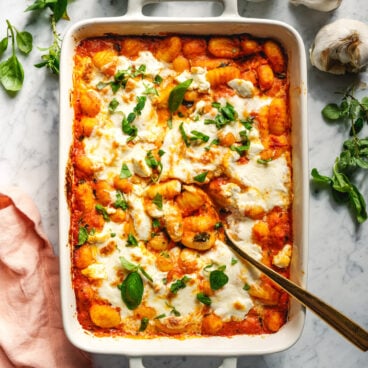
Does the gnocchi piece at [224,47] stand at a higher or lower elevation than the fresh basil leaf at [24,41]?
Result: lower

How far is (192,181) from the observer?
2.53 metres

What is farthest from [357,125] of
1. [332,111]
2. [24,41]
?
[24,41]

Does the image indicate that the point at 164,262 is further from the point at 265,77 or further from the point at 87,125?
the point at 265,77

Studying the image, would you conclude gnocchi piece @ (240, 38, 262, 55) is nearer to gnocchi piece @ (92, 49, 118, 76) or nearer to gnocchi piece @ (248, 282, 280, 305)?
gnocchi piece @ (92, 49, 118, 76)

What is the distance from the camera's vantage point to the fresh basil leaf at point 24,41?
2.76 metres

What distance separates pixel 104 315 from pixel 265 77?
4.14 ft

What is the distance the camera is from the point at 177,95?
8.21 feet

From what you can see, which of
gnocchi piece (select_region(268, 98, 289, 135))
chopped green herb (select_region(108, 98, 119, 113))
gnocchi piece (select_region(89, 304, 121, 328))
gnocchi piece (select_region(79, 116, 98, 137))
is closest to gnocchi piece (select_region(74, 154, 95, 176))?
gnocchi piece (select_region(79, 116, 98, 137))

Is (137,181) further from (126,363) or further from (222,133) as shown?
(126,363)

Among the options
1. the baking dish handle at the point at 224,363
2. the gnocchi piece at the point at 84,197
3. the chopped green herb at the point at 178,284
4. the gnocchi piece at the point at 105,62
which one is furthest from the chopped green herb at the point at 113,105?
the baking dish handle at the point at 224,363

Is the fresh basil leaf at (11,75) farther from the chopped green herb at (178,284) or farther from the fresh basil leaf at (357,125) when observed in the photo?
the fresh basil leaf at (357,125)

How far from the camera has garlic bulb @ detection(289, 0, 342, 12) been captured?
270 centimetres

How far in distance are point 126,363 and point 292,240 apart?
1.01 meters

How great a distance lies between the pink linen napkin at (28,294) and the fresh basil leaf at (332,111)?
1467mm
